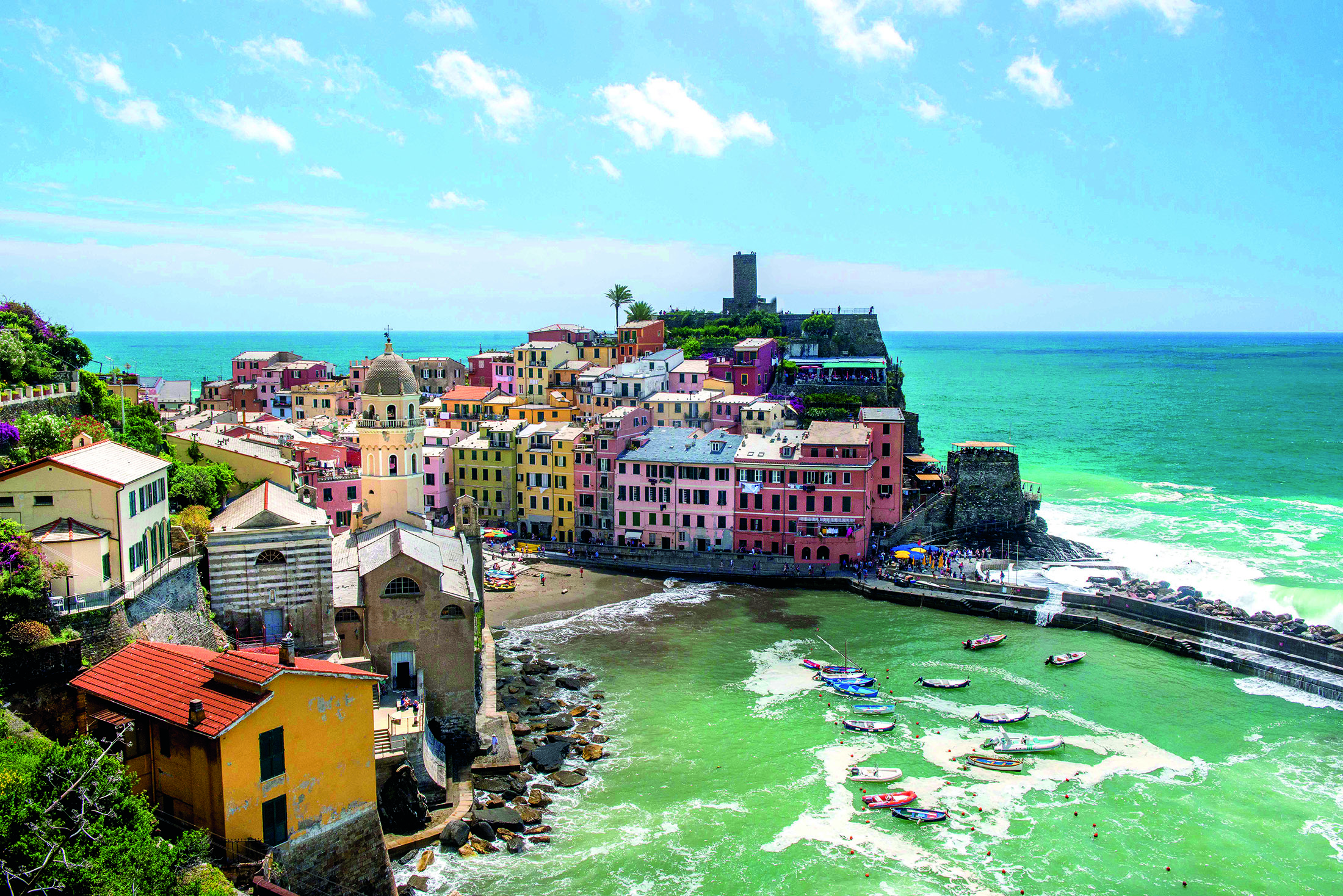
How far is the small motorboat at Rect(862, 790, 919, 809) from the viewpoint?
35.1 meters

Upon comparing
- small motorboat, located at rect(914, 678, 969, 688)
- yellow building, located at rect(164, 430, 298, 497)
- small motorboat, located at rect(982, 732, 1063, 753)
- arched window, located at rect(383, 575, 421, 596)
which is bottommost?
small motorboat, located at rect(982, 732, 1063, 753)

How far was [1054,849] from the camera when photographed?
1288 inches

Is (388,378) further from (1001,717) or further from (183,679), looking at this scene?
(1001,717)

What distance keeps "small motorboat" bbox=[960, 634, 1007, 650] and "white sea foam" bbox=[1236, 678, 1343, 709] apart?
11.2 metres

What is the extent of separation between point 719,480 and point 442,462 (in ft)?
72.9

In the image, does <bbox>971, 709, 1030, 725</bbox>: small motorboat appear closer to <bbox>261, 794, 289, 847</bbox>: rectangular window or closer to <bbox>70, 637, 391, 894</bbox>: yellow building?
<bbox>70, 637, 391, 894</bbox>: yellow building

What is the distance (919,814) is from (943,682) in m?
13.3

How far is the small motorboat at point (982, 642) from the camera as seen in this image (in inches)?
2067

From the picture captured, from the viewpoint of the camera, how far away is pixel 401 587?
37812mm

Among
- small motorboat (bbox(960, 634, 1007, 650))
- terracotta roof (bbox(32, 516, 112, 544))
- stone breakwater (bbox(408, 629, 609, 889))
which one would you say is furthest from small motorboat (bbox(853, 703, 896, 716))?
terracotta roof (bbox(32, 516, 112, 544))

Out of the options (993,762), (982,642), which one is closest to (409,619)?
(993,762)

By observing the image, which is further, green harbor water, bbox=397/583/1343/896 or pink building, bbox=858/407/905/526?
pink building, bbox=858/407/905/526

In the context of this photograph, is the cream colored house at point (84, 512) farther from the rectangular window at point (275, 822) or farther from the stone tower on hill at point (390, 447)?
the stone tower on hill at point (390, 447)

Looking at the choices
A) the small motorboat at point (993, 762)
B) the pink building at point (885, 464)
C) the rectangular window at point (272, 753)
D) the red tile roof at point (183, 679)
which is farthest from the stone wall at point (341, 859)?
the pink building at point (885, 464)
